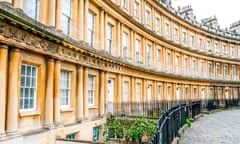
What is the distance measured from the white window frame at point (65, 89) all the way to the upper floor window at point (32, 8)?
2.87 m

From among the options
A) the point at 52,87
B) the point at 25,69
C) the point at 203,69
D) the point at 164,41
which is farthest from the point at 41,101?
the point at 203,69

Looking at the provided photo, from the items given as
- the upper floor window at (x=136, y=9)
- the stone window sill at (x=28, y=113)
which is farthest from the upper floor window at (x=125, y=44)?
the stone window sill at (x=28, y=113)

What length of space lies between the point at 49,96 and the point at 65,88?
1.75 m

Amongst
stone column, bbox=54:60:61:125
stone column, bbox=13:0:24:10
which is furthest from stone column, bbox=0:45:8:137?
stone column, bbox=54:60:61:125

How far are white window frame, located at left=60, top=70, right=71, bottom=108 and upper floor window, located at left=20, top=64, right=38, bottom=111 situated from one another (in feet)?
6.36

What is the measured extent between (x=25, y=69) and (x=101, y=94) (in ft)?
20.5

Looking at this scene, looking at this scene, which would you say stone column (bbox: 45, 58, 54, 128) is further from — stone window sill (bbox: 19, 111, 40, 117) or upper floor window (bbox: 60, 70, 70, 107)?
upper floor window (bbox: 60, 70, 70, 107)

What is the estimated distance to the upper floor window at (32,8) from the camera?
9039 mm

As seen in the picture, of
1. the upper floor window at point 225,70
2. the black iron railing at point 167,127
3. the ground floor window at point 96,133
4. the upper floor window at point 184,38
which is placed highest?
the upper floor window at point 184,38

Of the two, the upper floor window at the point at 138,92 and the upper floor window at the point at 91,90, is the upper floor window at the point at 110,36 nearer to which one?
the upper floor window at the point at 91,90

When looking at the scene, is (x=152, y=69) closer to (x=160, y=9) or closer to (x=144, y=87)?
(x=144, y=87)

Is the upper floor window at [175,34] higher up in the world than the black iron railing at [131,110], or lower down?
higher up

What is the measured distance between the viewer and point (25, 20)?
7695 mm

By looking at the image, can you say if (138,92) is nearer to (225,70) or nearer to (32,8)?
(32,8)
